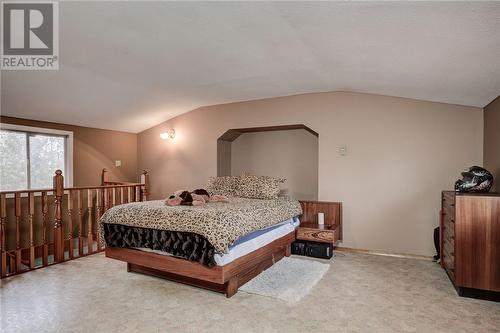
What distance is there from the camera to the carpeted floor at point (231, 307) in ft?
7.45

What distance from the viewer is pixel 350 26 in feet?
7.38

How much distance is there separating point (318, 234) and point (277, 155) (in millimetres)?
1931

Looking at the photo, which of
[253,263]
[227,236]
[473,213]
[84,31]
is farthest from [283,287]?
[84,31]

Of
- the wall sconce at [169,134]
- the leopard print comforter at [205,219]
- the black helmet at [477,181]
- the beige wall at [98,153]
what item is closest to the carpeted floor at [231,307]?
the leopard print comforter at [205,219]

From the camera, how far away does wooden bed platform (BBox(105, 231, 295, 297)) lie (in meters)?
2.69

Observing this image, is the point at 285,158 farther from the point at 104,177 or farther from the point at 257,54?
the point at 104,177

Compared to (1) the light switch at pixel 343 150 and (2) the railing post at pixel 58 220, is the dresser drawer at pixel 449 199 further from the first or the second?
(2) the railing post at pixel 58 220

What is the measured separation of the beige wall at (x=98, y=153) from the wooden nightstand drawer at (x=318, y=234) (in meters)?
3.91

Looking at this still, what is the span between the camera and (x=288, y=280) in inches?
126

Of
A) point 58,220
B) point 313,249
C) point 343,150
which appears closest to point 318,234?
point 313,249

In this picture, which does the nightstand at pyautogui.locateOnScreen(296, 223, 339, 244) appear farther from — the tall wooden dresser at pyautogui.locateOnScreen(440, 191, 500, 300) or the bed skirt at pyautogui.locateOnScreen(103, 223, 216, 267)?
the bed skirt at pyautogui.locateOnScreen(103, 223, 216, 267)

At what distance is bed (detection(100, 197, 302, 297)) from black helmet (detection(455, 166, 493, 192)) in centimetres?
205

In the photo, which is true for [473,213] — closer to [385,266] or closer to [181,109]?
[385,266]

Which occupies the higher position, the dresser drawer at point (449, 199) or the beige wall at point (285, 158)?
the beige wall at point (285, 158)
